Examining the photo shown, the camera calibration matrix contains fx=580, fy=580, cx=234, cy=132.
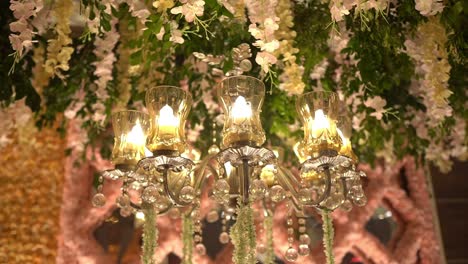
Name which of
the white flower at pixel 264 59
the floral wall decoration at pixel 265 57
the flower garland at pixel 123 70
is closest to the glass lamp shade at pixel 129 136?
the floral wall decoration at pixel 265 57

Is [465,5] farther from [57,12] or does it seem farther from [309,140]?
[57,12]

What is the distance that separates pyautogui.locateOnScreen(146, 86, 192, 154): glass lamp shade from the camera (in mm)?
1705

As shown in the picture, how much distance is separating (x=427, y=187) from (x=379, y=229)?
1.33 feet

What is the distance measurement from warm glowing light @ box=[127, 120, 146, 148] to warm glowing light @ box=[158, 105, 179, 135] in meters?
0.23

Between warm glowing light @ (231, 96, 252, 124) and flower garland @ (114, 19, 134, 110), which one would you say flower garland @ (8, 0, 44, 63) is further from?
flower garland @ (114, 19, 134, 110)

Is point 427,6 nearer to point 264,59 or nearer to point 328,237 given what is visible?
point 264,59

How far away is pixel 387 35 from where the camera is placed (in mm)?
2201

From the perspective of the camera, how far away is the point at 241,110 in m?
1.71

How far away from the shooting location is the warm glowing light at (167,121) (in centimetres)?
173

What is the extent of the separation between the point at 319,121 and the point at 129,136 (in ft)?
2.10

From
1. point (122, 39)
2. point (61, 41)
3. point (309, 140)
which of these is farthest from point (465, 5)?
point (122, 39)

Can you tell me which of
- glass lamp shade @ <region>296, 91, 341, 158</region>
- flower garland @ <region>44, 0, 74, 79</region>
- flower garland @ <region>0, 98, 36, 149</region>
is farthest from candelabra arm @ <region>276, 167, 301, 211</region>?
flower garland @ <region>0, 98, 36, 149</region>

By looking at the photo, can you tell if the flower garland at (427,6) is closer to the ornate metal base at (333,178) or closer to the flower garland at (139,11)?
the ornate metal base at (333,178)

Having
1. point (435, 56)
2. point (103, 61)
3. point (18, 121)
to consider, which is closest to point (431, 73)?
point (435, 56)
